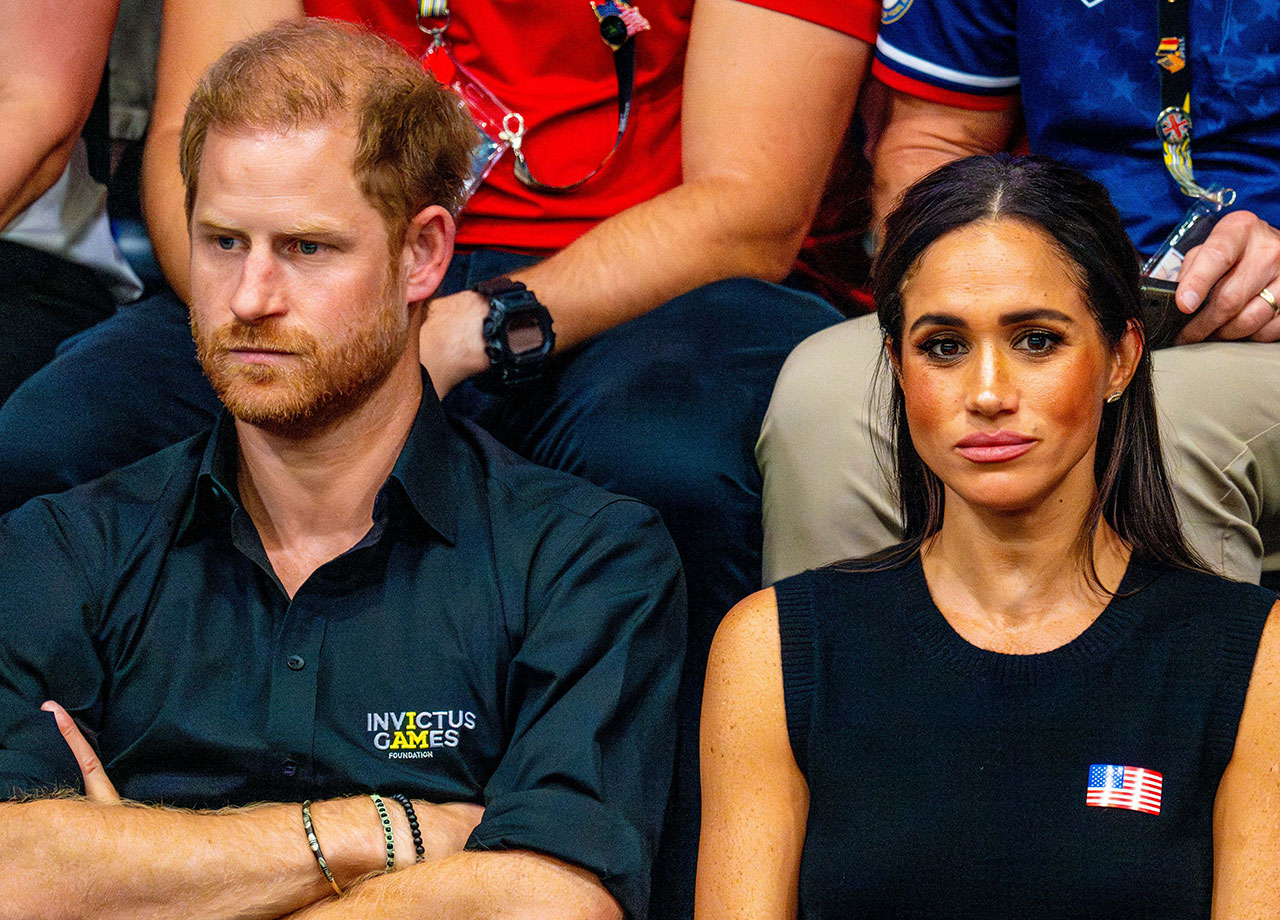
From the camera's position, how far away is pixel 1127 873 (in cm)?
142

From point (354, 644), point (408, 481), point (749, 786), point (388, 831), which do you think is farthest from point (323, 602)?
point (749, 786)

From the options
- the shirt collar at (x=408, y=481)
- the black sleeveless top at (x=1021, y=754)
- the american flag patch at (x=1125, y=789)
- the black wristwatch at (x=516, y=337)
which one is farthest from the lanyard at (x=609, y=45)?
the american flag patch at (x=1125, y=789)

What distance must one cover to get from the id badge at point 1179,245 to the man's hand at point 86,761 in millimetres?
1344

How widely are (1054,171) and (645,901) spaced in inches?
34.9

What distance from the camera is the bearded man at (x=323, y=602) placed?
155 centimetres

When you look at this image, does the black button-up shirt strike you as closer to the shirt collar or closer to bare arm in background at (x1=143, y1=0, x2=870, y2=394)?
the shirt collar

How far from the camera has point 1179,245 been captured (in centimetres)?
183

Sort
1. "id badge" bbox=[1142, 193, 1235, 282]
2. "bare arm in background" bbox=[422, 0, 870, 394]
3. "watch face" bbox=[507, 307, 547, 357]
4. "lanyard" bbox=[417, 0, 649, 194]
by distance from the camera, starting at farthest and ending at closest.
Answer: "lanyard" bbox=[417, 0, 649, 194]
"bare arm in background" bbox=[422, 0, 870, 394]
"watch face" bbox=[507, 307, 547, 357]
"id badge" bbox=[1142, 193, 1235, 282]


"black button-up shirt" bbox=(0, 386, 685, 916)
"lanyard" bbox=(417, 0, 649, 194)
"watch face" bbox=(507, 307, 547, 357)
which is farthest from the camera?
"lanyard" bbox=(417, 0, 649, 194)

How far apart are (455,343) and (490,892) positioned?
80cm

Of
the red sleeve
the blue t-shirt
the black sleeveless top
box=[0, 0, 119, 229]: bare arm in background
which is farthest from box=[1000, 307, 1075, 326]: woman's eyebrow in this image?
box=[0, 0, 119, 229]: bare arm in background

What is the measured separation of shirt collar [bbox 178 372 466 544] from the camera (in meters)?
1.72

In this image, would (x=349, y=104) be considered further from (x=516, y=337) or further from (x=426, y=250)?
(x=516, y=337)

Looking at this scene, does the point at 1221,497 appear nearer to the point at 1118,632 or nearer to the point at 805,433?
the point at 1118,632
